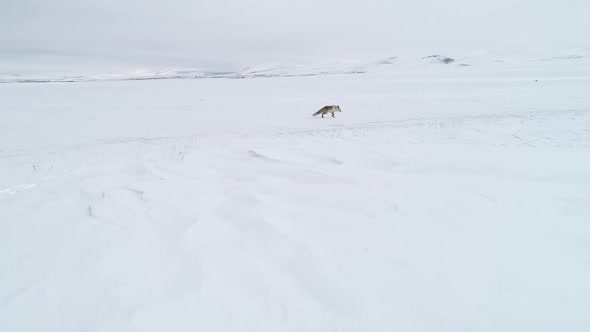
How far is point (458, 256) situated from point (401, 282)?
2.11ft

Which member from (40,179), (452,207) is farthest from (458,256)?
(40,179)

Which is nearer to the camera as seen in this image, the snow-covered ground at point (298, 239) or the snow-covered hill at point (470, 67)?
the snow-covered ground at point (298, 239)

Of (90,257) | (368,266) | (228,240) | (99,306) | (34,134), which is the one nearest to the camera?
(99,306)

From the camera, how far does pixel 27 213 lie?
3664 mm

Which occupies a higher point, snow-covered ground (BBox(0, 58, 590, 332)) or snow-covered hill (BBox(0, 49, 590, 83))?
snow-covered hill (BBox(0, 49, 590, 83))

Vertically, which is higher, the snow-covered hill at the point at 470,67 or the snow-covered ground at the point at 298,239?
the snow-covered hill at the point at 470,67

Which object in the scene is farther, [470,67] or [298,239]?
[470,67]

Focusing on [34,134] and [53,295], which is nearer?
[53,295]

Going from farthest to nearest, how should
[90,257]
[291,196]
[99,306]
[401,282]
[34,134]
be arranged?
[34,134]
[291,196]
[90,257]
[401,282]
[99,306]

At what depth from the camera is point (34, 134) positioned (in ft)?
29.2

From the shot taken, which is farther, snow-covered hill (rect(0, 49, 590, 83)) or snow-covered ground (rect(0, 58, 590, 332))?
snow-covered hill (rect(0, 49, 590, 83))

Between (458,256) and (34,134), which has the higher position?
(34,134)

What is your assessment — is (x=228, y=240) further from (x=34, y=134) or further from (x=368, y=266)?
(x=34, y=134)

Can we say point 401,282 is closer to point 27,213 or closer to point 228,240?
point 228,240
